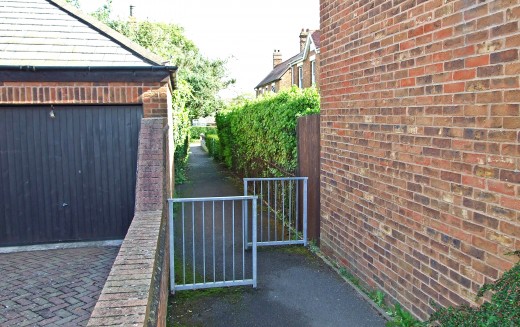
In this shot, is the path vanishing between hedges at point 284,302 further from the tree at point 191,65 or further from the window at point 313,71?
the tree at point 191,65

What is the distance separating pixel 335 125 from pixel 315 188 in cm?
127

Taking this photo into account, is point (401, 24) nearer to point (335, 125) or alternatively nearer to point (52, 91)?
point (335, 125)

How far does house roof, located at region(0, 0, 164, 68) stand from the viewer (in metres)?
6.21

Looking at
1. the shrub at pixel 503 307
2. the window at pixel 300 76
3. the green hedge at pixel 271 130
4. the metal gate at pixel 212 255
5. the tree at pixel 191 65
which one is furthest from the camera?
the window at pixel 300 76

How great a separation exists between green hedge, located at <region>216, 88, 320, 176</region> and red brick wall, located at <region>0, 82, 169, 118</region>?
235 centimetres

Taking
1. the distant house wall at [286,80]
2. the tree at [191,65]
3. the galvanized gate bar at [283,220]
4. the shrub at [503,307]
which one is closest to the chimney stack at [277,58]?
the tree at [191,65]

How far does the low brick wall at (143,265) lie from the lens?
2.32 metres

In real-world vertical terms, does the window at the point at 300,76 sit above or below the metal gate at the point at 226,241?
above

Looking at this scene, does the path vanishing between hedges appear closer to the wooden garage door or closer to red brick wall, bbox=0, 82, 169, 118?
the wooden garage door

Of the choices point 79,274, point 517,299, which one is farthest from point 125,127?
point 517,299

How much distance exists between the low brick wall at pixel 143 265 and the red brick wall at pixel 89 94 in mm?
979

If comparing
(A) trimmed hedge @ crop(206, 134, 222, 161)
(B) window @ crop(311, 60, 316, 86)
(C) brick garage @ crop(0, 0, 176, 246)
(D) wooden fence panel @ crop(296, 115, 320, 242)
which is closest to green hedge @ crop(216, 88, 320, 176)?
(D) wooden fence panel @ crop(296, 115, 320, 242)

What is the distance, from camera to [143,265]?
300 cm

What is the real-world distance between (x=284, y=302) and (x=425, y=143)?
2.24 meters
